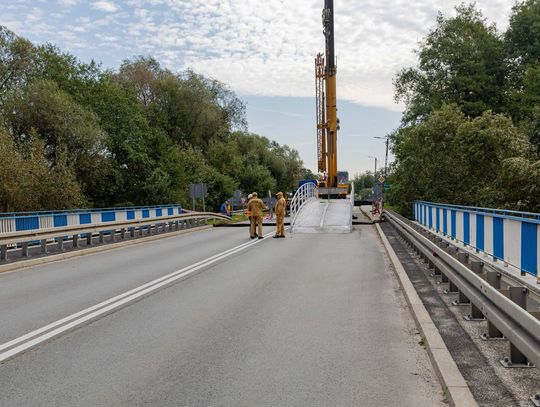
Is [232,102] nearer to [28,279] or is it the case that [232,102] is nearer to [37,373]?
[28,279]

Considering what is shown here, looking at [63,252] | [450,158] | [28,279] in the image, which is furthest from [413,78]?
[28,279]

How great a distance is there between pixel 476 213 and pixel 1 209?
26251 mm

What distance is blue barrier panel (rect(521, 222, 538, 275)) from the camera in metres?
7.22

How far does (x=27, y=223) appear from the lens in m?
16.1

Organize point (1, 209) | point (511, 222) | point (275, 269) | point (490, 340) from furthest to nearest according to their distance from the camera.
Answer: point (1, 209) → point (275, 269) → point (511, 222) → point (490, 340)

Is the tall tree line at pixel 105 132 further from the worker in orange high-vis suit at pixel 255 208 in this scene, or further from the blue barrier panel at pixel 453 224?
the blue barrier panel at pixel 453 224

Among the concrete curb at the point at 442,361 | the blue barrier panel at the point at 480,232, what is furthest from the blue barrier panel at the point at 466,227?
the concrete curb at the point at 442,361

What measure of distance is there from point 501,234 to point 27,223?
1254 centimetres

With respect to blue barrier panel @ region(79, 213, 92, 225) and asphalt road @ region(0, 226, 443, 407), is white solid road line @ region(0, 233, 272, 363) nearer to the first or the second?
asphalt road @ region(0, 226, 443, 407)

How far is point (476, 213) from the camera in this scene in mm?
10844

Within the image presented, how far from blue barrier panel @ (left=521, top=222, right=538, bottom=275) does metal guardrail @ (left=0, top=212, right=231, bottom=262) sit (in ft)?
35.5

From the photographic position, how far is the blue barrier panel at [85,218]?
1925cm

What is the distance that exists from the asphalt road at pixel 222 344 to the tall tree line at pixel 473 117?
18261 millimetres

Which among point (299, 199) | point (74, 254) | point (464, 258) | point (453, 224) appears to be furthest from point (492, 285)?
point (299, 199)
